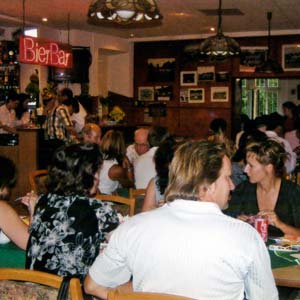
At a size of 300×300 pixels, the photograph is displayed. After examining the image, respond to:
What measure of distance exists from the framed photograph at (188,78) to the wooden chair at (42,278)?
1177cm

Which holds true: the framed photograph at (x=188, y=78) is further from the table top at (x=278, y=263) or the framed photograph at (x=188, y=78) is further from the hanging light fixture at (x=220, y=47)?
the table top at (x=278, y=263)

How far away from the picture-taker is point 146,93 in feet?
46.0

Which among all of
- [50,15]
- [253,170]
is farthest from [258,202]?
[50,15]

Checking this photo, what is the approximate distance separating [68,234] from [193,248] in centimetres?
94

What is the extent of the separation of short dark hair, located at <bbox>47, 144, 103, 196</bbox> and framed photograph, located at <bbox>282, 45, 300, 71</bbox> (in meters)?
10.3

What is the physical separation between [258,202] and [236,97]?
382 inches

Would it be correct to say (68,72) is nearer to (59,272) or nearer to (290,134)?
(290,134)

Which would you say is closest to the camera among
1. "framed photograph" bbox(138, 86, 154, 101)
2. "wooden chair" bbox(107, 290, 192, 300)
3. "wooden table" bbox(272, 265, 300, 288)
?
"wooden chair" bbox(107, 290, 192, 300)

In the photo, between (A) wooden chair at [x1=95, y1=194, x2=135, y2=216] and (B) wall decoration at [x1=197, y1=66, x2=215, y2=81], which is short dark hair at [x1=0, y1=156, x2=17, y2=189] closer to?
(A) wooden chair at [x1=95, y1=194, x2=135, y2=216]

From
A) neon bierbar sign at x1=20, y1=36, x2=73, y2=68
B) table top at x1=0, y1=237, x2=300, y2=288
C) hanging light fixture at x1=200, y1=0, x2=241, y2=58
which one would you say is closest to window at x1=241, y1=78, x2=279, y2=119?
neon bierbar sign at x1=20, y1=36, x2=73, y2=68

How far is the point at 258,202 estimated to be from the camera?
3.85 metres

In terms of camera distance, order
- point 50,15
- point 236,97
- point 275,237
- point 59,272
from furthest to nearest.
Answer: point 236,97 < point 50,15 < point 275,237 < point 59,272

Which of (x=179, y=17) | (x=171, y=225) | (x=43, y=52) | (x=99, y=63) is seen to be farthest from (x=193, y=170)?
(x=99, y=63)

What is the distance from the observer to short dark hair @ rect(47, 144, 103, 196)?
2848 mm
